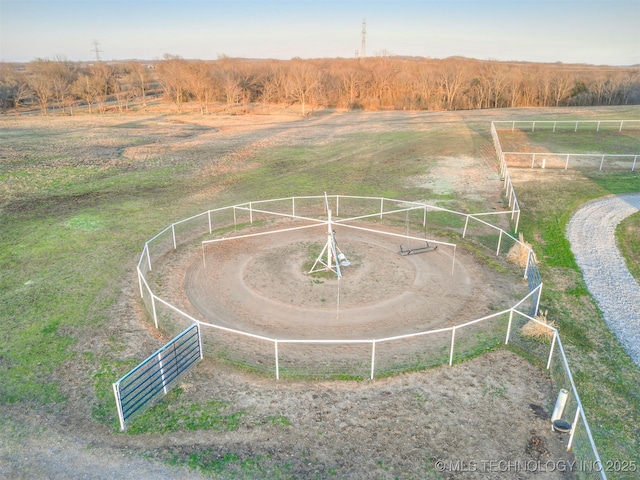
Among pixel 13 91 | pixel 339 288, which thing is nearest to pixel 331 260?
pixel 339 288

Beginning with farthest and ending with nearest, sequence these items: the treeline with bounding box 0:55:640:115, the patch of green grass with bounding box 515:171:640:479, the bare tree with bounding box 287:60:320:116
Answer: the bare tree with bounding box 287:60:320:116
the treeline with bounding box 0:55:640:115
the patch of green grass with bounding box 515:171:640:479

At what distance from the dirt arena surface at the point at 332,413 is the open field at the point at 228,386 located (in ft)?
0.19

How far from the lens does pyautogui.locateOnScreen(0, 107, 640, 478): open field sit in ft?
42.1

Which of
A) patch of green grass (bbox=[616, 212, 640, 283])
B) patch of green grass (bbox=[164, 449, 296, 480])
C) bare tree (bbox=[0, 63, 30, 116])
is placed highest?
bare tree (bbox=[0, 63, 30, 116])

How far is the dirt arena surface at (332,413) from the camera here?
41.1 feet

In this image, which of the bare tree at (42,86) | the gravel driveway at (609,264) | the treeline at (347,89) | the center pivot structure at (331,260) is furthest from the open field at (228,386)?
the bare tree at (42,86)

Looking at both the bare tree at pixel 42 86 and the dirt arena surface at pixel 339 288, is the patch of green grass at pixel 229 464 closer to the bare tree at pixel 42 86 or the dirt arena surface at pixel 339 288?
the dirt arena surface at pixel 339 288

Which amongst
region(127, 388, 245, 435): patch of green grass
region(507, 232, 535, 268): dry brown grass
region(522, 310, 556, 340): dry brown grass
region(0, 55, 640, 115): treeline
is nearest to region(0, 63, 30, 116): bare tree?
region(0, 55, 640, 115): treeline

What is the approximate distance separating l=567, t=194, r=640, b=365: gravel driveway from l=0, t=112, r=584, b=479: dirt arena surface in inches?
156

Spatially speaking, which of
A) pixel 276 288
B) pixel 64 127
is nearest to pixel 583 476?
pixel 276 288

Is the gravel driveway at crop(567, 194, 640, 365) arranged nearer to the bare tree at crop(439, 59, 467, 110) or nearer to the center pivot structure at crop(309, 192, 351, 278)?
the center pivot structure at crop(309, 192, 351, 278)

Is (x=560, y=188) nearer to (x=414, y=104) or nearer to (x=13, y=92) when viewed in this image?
(x=414, y=104)

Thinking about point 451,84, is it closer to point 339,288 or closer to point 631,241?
point 631,241

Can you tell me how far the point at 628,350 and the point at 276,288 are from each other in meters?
14.2
